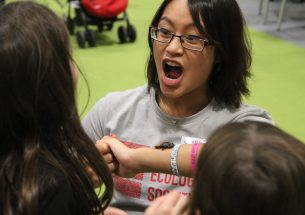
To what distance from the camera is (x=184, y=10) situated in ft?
4.63

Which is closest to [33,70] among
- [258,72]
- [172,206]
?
[172,206]

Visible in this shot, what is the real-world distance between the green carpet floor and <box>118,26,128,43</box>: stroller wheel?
0.07 m

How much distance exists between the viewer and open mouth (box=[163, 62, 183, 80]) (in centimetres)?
155

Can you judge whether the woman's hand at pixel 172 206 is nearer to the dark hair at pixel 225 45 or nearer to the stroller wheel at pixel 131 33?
the dark hair at pixel 225 45

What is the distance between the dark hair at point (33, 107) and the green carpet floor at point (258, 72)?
83.0 inches

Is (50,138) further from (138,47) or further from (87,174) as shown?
(138,47)

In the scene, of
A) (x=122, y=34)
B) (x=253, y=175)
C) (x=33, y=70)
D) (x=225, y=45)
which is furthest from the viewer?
(x=122, y=34)

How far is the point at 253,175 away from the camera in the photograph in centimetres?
76

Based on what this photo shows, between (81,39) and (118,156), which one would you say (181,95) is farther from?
(81,39)

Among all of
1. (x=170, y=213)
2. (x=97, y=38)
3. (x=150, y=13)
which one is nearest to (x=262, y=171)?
(x=170, y=213)

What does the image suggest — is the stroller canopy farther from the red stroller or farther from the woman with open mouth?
the woman with open mouth

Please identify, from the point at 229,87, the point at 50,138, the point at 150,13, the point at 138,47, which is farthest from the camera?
the point at 150,13

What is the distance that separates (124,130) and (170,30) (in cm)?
37

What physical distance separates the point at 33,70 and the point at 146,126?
2.01 ft
